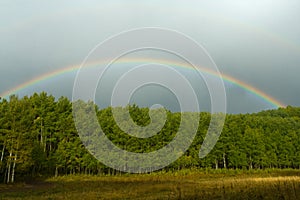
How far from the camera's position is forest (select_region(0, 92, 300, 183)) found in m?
38.8

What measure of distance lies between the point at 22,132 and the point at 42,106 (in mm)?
16812

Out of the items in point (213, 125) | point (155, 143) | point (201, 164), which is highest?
point (213, 125)

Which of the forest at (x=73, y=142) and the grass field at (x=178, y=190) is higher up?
the forest at (x=73, y=142)

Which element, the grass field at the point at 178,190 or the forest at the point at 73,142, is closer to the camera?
the grass field at the point at 178,190

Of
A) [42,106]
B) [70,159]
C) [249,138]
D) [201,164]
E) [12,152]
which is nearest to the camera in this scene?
[12,152]

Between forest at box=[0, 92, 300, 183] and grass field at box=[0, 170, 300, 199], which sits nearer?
grass field at box=[0, 170, 300, 199]

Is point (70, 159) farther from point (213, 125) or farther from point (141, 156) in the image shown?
point (213, 125)

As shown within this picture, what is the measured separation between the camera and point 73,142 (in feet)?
180

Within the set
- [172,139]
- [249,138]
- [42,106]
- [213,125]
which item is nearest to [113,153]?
[172,139]

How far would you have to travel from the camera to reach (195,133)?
6119cm

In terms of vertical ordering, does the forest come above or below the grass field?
above

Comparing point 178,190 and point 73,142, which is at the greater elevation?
point 73,142

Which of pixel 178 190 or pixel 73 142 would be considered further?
pixel 73 142

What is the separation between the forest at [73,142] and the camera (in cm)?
3881
